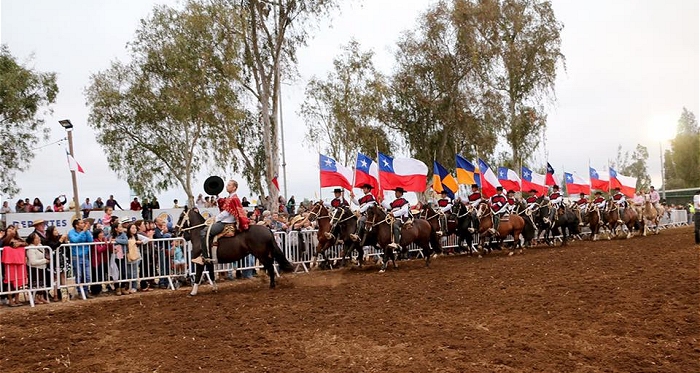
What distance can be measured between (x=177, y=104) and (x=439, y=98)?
18.0m

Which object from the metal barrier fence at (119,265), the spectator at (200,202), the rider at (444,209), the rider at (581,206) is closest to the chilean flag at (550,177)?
the rider at (581,206)

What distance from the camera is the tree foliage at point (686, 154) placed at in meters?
71.1

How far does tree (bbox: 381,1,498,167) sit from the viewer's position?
3800 cm

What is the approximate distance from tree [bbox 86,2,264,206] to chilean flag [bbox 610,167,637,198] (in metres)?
19.3

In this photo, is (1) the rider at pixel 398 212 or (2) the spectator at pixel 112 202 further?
(2) the spectator at pixel 112 202

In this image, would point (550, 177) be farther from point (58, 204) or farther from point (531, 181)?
point (58, 204)

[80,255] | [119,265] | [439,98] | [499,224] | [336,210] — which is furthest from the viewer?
[439,98]

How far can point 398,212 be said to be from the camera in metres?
17.6

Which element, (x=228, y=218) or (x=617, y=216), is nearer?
(x=228, y=218)

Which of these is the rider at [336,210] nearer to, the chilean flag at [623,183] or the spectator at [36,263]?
the spectator at [36,263]

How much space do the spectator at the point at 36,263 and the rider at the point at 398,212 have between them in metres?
9.13

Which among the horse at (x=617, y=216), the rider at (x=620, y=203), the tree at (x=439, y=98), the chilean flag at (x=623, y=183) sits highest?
the tree at (x=439, y=98)

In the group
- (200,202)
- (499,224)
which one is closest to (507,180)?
(499,224)

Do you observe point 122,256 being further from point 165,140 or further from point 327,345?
point 165,140
